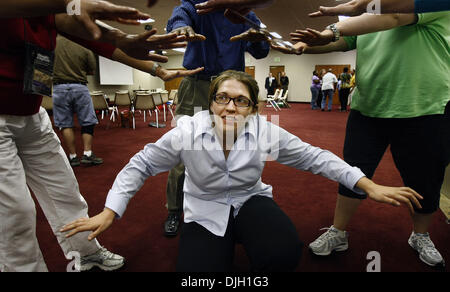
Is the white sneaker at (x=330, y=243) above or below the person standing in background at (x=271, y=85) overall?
below

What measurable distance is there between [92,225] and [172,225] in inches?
37.5

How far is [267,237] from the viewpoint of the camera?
1084mm

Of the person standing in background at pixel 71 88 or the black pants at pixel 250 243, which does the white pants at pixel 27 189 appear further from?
the person standing in background at pixel 71 88

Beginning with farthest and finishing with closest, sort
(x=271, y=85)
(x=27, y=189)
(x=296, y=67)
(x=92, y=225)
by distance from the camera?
(x=296, y=67) < (x=271, y=85) < (x=27, y=189) < (x=92, y=225)

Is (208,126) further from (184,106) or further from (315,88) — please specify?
(315,88)

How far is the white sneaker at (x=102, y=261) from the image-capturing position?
1.42 meters

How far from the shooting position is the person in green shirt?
1207mm

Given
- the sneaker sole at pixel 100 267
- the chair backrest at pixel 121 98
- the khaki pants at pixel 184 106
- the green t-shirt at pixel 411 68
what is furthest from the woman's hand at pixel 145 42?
the chair backrest at pixel 121 98

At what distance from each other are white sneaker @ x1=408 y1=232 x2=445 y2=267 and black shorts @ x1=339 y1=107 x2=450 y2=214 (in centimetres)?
19

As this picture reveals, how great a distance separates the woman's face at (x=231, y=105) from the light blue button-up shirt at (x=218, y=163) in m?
0.06

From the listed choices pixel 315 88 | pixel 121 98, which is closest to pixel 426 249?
pixel 121 98

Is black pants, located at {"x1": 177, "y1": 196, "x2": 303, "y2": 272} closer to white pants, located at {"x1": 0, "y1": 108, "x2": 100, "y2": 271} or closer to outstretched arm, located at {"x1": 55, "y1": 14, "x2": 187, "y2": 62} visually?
white pants, located at {"x1": 0, "y1": 108, "x2": 100, "y2": 271}

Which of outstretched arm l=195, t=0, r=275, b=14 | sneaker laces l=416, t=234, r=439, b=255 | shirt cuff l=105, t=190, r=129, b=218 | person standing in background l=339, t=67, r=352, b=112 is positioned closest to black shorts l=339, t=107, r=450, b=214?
sneaker laces l=416, t=234, r=439, b=255
